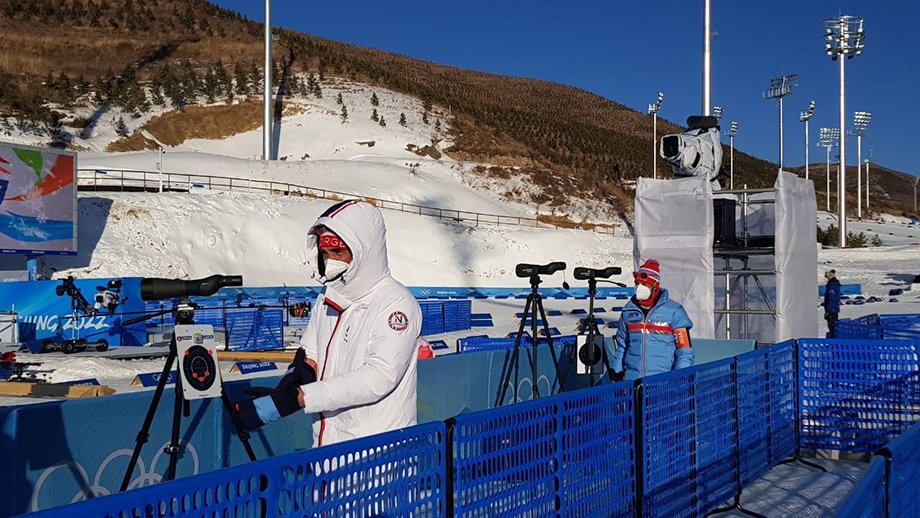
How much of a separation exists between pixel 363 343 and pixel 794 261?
34.9ft

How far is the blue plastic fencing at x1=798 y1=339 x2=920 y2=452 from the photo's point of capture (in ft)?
30.6

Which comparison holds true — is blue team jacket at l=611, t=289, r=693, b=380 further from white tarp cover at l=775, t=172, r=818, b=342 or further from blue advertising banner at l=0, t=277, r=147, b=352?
blue advertising banner at l=0, t=277, r=147, b=352

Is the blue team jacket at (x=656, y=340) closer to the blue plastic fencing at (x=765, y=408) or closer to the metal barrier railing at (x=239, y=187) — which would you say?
the blue plastic fencing at (x=765, y=408)

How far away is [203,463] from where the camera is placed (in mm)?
5480

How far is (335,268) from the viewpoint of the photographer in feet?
12.6

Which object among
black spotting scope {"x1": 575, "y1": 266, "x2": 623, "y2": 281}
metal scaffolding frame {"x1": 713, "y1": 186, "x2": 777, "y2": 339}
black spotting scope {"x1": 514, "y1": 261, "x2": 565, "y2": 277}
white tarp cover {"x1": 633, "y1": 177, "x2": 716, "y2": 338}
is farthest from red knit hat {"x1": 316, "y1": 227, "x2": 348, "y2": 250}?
metal scaffolding frame {"x1": 713, "y1": 186, "x2": 777, "y2": 339}

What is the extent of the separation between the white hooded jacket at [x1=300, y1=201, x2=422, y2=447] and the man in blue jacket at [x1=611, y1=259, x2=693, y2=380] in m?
4.46

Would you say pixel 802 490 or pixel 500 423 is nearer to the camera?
pixel 500 423

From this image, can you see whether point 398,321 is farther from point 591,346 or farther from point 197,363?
point 591,346

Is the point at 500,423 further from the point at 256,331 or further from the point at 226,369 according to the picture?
the point at 256,331

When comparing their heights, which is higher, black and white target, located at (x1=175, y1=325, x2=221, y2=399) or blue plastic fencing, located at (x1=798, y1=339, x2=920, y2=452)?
black and white target, located at (x1=175, y1=325, x2=221, y2=399)

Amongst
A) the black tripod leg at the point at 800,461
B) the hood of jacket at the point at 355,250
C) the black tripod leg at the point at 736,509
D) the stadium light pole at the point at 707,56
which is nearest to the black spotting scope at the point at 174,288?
the hood of jacket at the point at 355,250

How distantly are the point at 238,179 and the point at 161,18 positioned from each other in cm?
4632

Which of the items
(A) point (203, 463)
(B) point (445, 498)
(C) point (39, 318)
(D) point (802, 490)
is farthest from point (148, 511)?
(C) point (39, 318)
